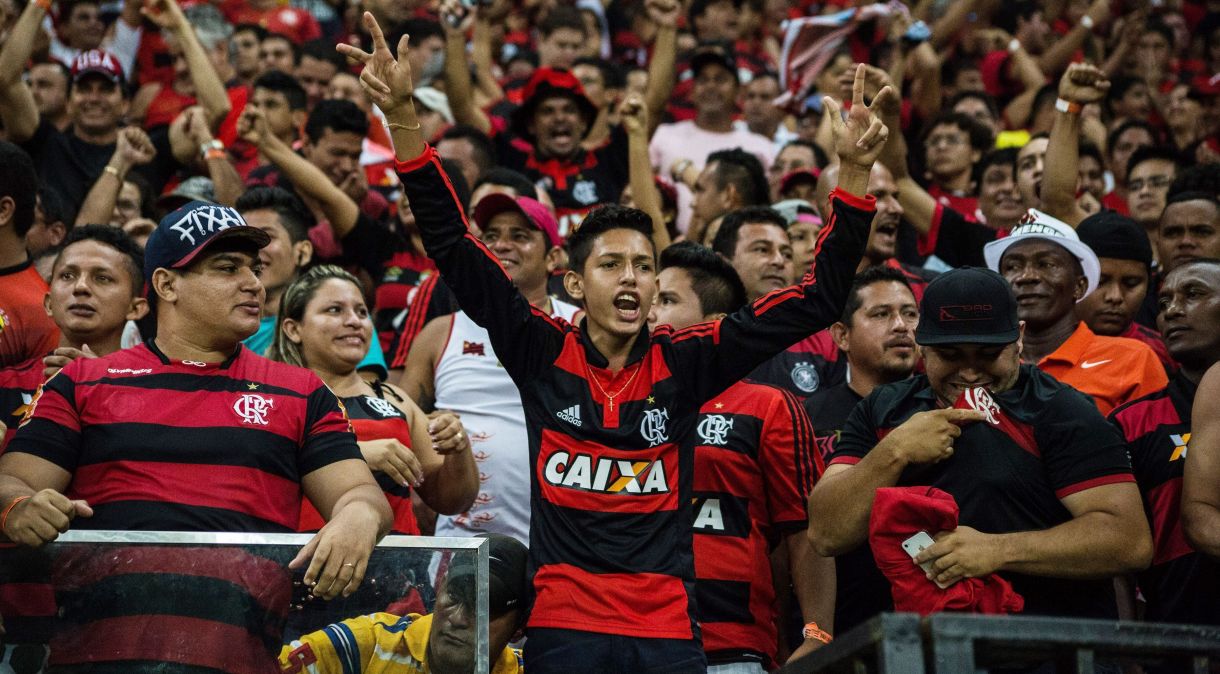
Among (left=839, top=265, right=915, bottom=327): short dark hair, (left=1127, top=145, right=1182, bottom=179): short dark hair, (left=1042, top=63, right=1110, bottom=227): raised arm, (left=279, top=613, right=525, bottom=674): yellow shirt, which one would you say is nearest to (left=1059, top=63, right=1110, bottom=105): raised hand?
(left=1042, top=63, right=1110, bottom=227): raised arm

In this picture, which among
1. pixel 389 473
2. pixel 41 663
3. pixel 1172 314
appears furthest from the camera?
pixel 1172 314

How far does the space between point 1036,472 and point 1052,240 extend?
2256 mm

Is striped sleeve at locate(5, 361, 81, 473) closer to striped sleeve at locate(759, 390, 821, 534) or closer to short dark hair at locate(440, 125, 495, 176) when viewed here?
striped sleeve at locate(759, 390, 821, 534)

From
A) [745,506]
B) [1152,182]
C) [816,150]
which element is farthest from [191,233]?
[1152,182]

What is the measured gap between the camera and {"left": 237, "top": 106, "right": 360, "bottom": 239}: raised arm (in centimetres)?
826

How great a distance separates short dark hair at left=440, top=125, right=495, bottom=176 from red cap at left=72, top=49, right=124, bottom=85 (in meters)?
2.30

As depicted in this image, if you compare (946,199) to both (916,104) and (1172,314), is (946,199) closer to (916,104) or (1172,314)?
(916,104)

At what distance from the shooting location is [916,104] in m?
11.8

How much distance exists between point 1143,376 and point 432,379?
10.4ft

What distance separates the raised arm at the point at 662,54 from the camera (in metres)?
9.84

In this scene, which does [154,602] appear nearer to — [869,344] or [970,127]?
[869,344]

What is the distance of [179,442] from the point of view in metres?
4.58

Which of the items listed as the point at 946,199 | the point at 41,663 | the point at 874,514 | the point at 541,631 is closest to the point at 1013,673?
the point at 874,514

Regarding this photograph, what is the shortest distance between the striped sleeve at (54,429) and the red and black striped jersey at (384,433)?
1160mm
